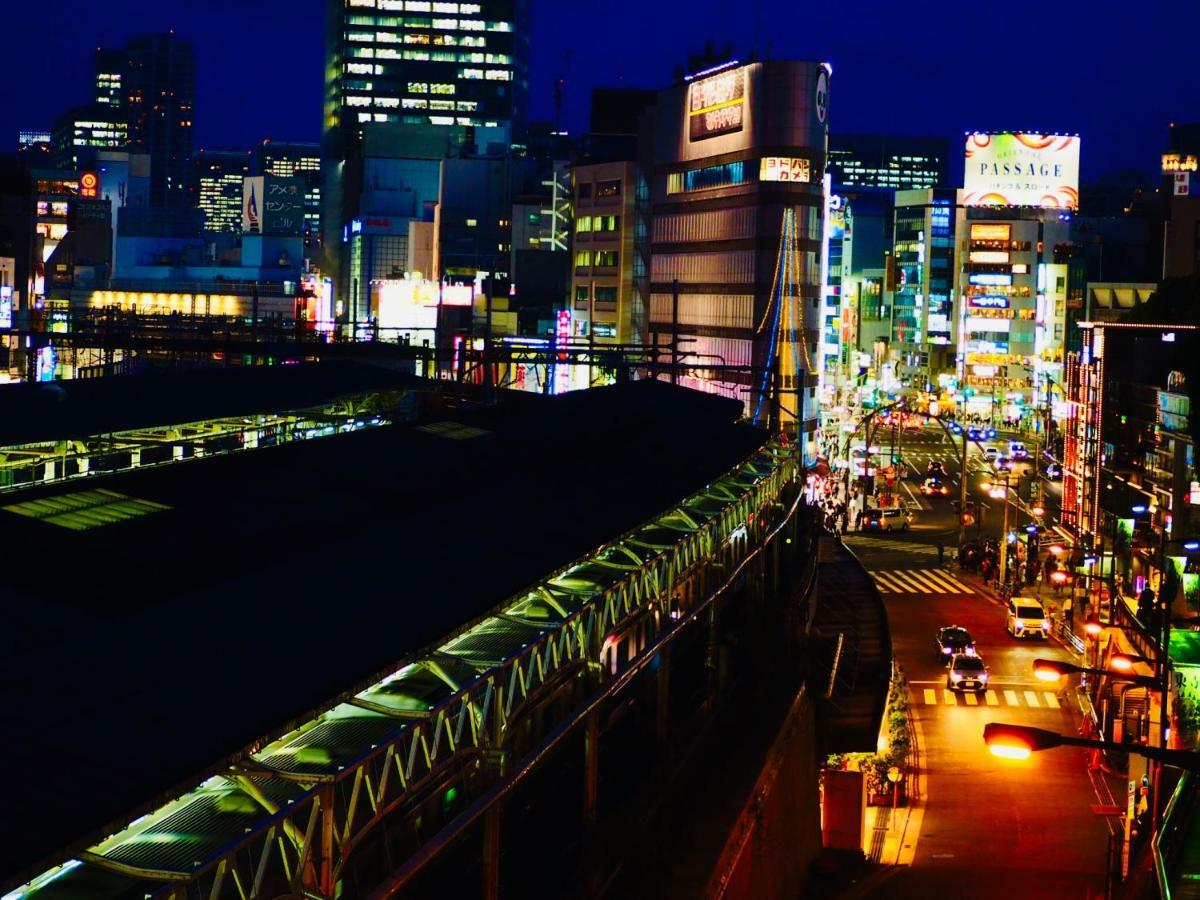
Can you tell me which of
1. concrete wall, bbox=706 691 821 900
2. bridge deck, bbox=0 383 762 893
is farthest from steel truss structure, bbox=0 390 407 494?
concrete wall, bbox=706 691 821 900

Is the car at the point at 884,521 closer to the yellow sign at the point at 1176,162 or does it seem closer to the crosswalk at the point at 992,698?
the crosswalk at the point at 992,698

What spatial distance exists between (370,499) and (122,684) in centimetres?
907

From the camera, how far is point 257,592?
38.8 feet

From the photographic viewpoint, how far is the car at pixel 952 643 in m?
35.6

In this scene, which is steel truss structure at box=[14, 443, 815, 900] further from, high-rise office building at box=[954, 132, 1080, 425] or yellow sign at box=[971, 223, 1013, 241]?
yellow sign at box=[971, 223, 1013, 241]

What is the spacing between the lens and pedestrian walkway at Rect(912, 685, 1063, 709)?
1291 inches

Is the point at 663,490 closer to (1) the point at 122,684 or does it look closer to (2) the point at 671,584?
(2) the point at 671,584

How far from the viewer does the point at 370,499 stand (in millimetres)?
17875

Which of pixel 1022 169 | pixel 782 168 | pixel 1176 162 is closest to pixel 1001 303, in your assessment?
pixel 1022 169

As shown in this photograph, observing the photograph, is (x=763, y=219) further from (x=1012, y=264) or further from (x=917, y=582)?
(x=1012, y=264)

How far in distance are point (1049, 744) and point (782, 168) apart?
201ft

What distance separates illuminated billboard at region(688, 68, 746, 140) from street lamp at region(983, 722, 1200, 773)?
62.8m

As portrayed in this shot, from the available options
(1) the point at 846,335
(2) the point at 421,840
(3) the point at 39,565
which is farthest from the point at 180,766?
(1) the point at 846,335

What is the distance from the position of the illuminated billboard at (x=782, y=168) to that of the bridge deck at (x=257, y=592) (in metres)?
46.2
